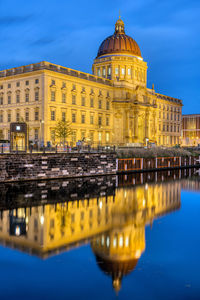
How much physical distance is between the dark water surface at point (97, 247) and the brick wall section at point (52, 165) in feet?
18.5

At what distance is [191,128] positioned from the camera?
132 metres

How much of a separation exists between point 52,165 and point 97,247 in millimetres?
21137

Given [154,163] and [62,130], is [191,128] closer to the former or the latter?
[62,130]

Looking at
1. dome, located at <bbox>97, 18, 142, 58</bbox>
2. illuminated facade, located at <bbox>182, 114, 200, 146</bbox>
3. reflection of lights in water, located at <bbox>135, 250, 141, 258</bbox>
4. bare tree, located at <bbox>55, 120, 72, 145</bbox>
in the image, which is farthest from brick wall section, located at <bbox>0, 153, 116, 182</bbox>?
illuminated facade, located at <bbox>182, 114, 200, 146</bbox>

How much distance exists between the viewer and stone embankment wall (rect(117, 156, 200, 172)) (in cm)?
4490

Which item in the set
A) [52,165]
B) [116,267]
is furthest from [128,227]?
[52,165]

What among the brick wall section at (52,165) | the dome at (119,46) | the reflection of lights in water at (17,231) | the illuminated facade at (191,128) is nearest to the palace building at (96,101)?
A: the dome at (119,46)

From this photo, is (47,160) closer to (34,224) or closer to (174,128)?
(34,224)

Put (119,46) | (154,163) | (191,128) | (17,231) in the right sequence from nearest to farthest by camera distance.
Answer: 1. (17,231)
2. (154,163)
3. (119,46)
4. (191,128)

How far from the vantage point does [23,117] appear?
206 feet

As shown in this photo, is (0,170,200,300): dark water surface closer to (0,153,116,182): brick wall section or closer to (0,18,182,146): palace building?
(0,153,116,182): brick wall section

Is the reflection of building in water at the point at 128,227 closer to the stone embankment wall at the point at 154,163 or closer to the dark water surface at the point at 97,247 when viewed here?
the dark water surface at the point at 97,247

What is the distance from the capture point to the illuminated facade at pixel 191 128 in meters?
130

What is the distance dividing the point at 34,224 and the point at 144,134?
72.7 m
